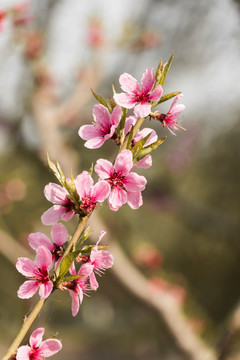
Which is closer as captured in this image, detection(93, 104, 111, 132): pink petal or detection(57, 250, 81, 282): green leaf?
detection(57, 250, 81, 282): green leaf

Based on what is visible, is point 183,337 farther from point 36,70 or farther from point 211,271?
point 211,271

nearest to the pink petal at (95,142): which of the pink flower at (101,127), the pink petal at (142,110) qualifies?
the pink flower at (101,127)

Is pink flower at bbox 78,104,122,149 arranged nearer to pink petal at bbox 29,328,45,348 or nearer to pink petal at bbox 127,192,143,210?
pink petal at bbox 127,192,143,210

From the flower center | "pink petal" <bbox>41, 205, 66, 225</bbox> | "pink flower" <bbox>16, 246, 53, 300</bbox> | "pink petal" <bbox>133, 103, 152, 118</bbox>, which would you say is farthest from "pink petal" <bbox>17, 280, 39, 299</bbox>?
"pink petal" <bbox>133, 103, 152, 118</bbox>

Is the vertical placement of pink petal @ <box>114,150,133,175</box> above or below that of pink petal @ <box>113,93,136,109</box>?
below

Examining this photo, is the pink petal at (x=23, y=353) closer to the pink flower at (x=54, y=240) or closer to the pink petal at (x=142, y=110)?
the pink flower at (x=54, y=240)

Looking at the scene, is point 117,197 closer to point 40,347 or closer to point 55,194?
point 55,194
